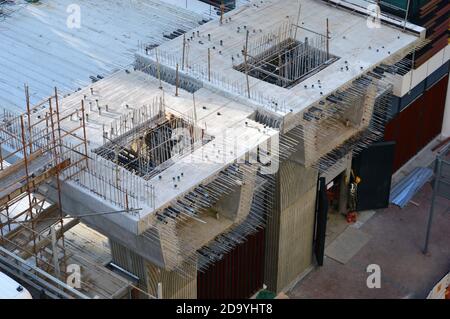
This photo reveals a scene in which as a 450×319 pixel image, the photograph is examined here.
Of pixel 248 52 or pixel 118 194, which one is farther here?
pixel 248 52

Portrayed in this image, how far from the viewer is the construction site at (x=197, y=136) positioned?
35219mm

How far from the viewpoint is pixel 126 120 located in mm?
38531

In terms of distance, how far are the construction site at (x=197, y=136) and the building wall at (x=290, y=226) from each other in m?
0.09

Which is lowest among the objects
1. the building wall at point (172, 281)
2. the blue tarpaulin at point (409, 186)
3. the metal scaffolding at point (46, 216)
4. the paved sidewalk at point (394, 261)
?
the paved sidewalk at point (394, 261)

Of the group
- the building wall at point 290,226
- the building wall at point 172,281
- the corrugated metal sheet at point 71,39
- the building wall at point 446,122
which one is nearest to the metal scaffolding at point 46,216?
the building wall at point 172,281

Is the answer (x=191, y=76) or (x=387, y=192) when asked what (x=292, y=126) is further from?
(x=387, y=192)

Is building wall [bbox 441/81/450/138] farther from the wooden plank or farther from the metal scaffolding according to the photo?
the wooden plank

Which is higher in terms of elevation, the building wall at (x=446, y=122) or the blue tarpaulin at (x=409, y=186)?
the building wall at (x=446, y=122)

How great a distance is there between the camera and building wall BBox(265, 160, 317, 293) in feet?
138

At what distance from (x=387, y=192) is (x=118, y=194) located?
20865 millimetres

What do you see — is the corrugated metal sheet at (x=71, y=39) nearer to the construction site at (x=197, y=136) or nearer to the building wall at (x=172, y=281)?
the construction site at (x=197, y=136)

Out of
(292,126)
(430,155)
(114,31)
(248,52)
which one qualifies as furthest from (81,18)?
(430,155)

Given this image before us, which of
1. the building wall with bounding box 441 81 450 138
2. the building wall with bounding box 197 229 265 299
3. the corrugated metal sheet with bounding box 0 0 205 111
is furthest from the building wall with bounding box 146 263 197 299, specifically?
the building wall with bounding box 441 81 450 138

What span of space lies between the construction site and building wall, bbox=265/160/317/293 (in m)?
0.09
